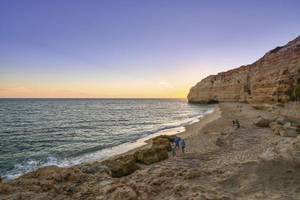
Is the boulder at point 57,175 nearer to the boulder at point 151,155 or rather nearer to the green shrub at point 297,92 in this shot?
the boulder at point 151,155

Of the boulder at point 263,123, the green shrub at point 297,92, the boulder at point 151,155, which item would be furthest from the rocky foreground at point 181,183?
the green shrub at point 297,92

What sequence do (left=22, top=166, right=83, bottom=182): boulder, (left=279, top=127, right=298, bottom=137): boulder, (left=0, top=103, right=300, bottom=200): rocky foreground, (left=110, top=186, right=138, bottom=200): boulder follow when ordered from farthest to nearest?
(left=279, top=127, right=298, bottom=137): boulder → (left=22, top=166, right=83, bottom=182): boulder → (left=0, top=103, right=300, bottom=200): rocky foreground → (left=110, top=186, right=138, bottom=200): boulder

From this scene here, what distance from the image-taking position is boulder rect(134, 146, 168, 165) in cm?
1541

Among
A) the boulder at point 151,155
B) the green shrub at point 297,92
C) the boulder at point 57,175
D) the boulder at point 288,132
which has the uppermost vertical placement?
the green shrub at point 297,92

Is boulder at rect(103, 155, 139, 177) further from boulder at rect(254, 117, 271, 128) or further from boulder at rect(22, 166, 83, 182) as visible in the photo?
boulder at rect(254, 117, 271, 128)

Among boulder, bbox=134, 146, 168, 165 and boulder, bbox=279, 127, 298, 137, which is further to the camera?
boulder, bbox=279, 127, 298, 137

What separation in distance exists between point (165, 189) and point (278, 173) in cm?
459

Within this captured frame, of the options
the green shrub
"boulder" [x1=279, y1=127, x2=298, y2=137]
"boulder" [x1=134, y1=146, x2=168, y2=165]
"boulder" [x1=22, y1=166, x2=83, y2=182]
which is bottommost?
"boulder" [x1=134, y1=146, x2=168, y2=165]

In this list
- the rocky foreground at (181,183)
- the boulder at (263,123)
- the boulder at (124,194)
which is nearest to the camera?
the boulder at (124,194)

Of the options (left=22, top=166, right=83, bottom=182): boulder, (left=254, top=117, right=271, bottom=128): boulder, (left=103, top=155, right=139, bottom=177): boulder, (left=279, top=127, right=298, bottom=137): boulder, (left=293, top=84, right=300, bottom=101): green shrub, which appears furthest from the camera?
(left=293, top=84, right=300, bottom=101): green shrub

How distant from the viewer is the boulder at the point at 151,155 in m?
15.4

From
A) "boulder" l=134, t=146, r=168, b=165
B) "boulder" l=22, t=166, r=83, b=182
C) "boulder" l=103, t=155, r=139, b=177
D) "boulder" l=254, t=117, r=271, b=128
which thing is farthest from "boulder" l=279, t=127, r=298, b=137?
"boulder" l=22, t=166, r=83, b=182

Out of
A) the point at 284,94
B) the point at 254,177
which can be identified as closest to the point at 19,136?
the point at 254,177

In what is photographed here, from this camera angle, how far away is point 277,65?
131 ft
